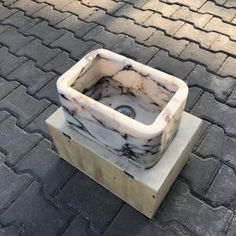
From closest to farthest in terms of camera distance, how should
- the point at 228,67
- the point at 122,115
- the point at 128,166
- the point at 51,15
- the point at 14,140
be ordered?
1. the point at 122,115
2. the point at 128,166
3. the point at 14,140
4. the point at 228,67
5. the point at 51,15

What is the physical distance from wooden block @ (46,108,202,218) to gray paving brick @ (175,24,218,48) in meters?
0.77

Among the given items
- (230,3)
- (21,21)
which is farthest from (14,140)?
(230,3)

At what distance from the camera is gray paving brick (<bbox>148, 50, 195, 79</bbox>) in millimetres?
1747

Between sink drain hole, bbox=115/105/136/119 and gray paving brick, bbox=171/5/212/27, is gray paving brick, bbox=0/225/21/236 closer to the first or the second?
sink drain hole, bbox=115/105/136/119

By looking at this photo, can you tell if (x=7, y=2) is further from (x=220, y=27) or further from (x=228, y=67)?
(x=228, y=67)

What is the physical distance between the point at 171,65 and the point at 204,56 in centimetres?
20

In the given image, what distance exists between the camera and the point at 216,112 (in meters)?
1.57

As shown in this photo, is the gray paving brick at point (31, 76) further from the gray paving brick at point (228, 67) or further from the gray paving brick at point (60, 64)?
the gray paving brick at point (228, 67)

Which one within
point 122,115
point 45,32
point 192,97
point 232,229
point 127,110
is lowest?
point 232,229

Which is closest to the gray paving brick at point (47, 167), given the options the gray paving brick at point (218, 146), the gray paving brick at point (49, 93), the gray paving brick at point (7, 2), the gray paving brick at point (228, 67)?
the gray paving brick at point (49, 93)

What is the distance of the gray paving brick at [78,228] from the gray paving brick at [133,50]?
95cm

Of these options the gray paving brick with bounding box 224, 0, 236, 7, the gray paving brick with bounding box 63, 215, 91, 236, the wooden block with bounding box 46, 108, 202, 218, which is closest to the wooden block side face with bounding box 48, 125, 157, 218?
the wooden block with bounding box 46, 108, 202, 218

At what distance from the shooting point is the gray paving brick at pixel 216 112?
152 centimetres

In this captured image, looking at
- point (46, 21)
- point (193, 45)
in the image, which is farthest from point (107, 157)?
point (46, 21)
